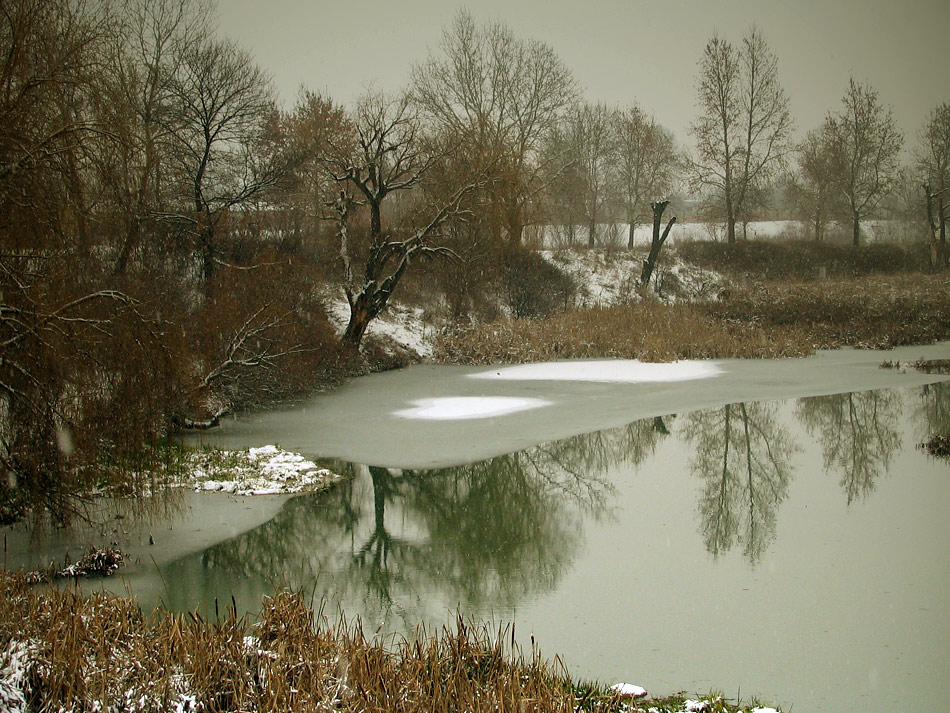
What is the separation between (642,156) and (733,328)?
19.3m

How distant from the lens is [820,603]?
6707mm

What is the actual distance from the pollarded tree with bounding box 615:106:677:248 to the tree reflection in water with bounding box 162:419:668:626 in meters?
32.2

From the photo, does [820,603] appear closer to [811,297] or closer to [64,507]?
[64,507]

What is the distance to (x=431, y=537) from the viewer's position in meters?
8.93

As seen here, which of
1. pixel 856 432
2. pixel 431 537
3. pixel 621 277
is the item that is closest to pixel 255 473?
pixel 431 537

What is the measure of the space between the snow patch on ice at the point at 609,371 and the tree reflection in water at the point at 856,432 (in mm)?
3670

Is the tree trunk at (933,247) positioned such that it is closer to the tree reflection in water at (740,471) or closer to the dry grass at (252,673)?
the tree reflection in water at (740,471)

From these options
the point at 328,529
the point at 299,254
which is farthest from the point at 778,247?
the point at 328,529

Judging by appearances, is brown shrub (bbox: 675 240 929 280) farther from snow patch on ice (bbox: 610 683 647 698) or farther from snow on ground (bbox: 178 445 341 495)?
snow patch on ice (bbox: 610 683 647 698)

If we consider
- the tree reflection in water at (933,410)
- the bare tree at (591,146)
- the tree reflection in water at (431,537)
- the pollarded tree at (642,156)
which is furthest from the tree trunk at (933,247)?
the tree reflection in water at (431,537)

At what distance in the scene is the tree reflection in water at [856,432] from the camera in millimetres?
11336

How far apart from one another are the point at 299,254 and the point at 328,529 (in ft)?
55.7

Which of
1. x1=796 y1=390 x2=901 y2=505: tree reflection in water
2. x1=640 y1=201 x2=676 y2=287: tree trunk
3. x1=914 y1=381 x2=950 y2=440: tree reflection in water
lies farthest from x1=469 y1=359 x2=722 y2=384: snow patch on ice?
x1=640 y1=201 x2=676 y2=287: tree trunk

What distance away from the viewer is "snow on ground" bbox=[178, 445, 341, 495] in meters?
10.5
